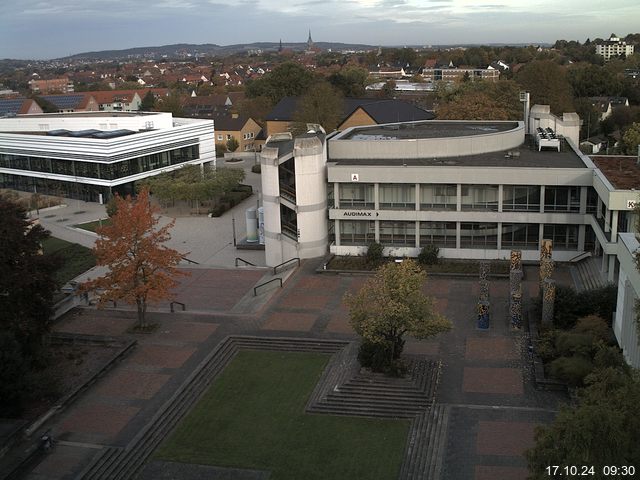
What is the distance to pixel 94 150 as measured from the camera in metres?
60.5

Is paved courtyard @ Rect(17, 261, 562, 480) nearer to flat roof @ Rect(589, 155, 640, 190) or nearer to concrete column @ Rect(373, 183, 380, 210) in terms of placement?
concrete column @ Rect(373, 183, 380, 210)

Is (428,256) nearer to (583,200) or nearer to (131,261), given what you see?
(583,200)

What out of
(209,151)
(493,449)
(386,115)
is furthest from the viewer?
(386,115)

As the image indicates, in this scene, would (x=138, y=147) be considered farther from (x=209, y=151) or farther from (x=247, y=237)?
(x=247, y=237)

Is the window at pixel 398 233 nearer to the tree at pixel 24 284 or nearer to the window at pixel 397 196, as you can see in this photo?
the window at pixel 397 196

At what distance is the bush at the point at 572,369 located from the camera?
23.1m

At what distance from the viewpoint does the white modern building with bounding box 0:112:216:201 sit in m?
61.2

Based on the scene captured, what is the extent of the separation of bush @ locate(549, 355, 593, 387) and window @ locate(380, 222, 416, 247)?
1631cm

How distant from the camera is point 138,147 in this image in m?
62.6

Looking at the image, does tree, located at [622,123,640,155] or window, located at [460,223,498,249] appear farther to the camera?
tree, located at [622,123,640,155]

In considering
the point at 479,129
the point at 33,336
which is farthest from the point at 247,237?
the point at 33,336

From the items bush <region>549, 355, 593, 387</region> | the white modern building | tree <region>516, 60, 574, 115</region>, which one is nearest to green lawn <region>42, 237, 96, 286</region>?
the white modern building

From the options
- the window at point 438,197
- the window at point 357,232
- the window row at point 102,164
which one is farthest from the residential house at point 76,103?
the window at point 438,197

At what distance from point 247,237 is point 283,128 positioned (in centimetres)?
4261
